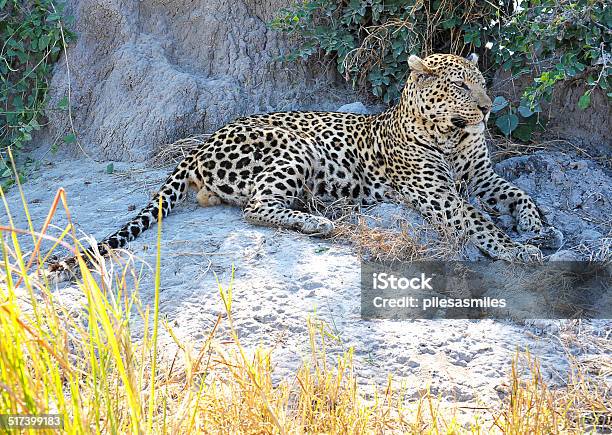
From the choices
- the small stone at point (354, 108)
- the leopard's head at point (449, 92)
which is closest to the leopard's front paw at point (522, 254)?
the leopard's head at point (449, 92)

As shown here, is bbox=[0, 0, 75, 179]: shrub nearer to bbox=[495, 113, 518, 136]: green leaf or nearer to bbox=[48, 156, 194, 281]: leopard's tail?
bbox=[48, 156, 194, 281]: leopard's tail

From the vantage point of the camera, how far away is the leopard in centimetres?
720

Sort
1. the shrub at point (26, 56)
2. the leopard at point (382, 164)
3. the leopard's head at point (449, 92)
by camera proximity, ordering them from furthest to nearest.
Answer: the shrub at point (26, 56) < the leopard's head at point (449, 92) < the leopard at point (382, 164)

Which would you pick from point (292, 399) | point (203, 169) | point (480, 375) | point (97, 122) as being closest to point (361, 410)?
point (292, 399)

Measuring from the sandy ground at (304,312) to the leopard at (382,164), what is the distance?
0.28 meters

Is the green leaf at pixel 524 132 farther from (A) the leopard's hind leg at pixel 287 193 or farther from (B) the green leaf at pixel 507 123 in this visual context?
(A) the leopard's hind leg at pixel 287 193

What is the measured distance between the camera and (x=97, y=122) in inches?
357

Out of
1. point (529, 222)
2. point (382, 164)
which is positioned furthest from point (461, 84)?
point (529, 222)

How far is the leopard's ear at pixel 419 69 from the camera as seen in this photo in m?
7.37

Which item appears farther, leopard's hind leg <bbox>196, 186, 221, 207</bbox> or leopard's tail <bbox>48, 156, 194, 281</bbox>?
leopard's hind leg <bbox>196, 186, 221, 207</bbox>

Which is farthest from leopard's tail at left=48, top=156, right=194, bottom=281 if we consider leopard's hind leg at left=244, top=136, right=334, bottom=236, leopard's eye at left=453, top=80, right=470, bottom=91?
leopard's eye at left=453, top=80, right=470, bottom=91

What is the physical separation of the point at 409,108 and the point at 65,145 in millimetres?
3748

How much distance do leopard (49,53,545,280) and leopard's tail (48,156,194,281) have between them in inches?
0.5

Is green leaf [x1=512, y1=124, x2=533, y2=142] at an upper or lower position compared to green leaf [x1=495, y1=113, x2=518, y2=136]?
lower
